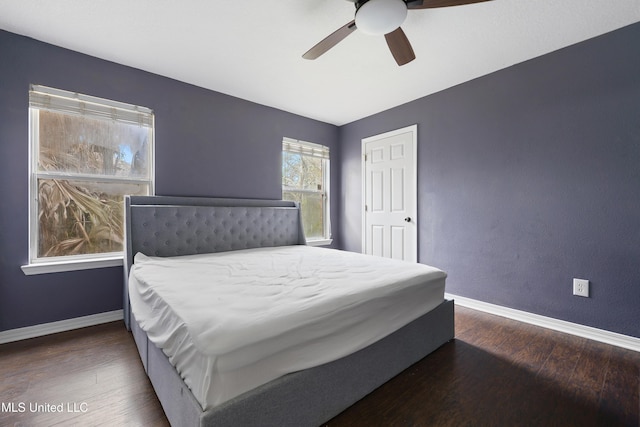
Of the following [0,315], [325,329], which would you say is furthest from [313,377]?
[0,315]

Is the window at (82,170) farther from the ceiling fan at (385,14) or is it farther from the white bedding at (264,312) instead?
the ceiling fan at (385,14)

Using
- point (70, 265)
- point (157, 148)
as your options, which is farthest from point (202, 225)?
point (70, 265)

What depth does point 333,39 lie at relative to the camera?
1877 mm

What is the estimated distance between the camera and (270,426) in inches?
42.0

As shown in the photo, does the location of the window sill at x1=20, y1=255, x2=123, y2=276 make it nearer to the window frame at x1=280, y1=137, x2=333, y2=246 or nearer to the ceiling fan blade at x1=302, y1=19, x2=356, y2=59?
the window frame at x1=280, y1=137, x2=333, y2=246

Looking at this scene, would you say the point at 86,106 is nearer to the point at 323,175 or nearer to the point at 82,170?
the point at 82,170

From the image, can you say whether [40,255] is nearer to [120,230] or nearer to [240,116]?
[120,230]

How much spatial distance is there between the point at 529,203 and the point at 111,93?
4085 millimetres

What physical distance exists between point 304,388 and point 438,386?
90cm

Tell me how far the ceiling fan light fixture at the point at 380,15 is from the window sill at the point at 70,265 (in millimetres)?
2887

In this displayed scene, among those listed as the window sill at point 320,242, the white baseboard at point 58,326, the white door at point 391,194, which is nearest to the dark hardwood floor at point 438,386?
the white baseboard at point 58,326

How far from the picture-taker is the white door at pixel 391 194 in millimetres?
3467

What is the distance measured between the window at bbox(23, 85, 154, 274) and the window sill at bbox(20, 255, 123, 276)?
4 centimetres

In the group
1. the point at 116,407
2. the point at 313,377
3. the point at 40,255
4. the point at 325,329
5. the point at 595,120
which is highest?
the point at 595,120
